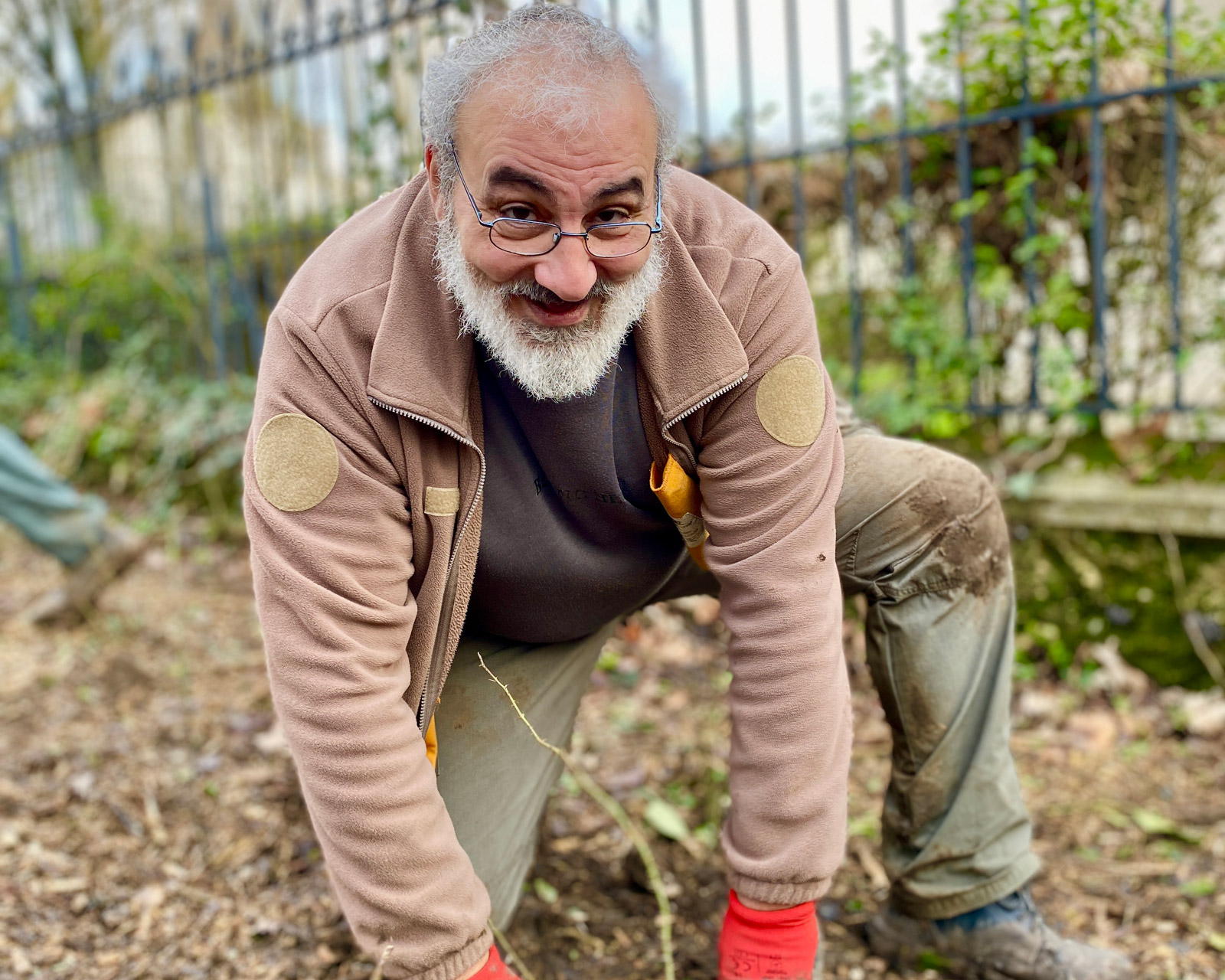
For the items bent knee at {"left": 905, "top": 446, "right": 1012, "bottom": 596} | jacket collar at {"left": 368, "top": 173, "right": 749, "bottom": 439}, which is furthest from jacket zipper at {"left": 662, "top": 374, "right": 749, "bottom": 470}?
bent knee at {"left": 905, "top": 446, "right": 1012, "bottom": 596}

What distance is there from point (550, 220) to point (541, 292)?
0.38 feet

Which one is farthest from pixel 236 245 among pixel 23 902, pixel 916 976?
pixel 916 976

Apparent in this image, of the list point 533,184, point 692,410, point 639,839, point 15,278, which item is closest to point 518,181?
point 533,184

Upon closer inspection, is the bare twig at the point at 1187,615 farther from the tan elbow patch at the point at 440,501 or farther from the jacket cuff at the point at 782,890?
the tan elbow patch at the point at 440,501

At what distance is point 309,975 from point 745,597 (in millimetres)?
1248

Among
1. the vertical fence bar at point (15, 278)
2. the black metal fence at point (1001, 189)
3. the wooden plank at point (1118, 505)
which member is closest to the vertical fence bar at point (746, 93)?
the black metal fence at point (1001, 189)

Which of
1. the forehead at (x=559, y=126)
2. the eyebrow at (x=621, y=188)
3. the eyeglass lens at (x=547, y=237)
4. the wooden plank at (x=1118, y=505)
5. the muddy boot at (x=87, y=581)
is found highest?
the forehead at (x=559, y=126)

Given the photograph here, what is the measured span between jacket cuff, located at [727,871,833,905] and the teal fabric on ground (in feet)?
10.8

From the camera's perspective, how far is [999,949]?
199 cm

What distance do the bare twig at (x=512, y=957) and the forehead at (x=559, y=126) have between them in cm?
137

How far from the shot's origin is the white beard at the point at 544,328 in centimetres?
167

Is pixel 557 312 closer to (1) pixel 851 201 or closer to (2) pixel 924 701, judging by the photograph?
(2) pixel 924 701

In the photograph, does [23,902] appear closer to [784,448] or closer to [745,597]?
[745,597]

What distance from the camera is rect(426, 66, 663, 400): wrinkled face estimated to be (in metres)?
1.57
